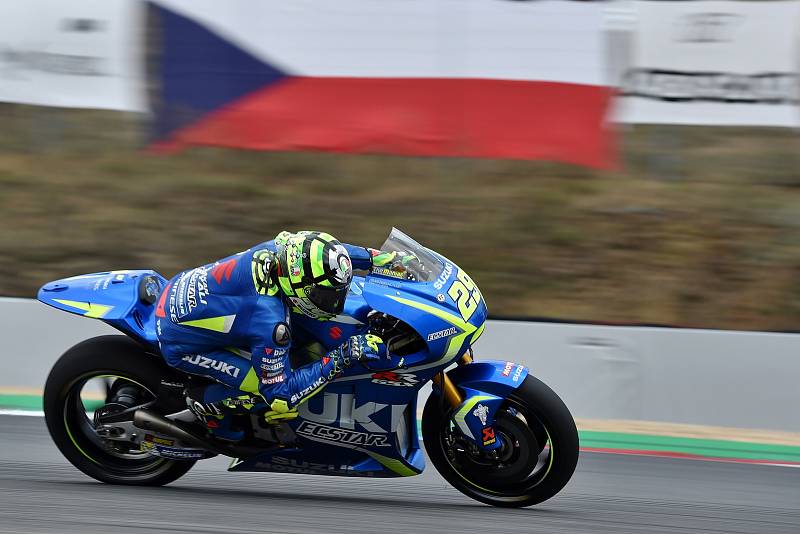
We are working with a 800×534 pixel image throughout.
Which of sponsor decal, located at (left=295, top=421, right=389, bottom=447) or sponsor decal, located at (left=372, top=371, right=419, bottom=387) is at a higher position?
sponsor decal, located at (left=372, top=371, right=419, bottom=387)

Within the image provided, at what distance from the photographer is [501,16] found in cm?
817

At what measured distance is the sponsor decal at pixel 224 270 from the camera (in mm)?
4703

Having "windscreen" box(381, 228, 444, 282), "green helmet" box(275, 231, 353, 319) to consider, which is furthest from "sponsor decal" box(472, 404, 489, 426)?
"green helmet" box(275, 231, 353, 319)

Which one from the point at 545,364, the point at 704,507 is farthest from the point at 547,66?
the point at 704,507

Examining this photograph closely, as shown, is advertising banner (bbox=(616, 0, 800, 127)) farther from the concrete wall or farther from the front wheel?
the front wheel

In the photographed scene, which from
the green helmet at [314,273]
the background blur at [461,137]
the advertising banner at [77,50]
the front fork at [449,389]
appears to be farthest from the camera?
the advertising banner at [77,50]

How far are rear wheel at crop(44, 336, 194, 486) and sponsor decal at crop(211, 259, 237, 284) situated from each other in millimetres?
633

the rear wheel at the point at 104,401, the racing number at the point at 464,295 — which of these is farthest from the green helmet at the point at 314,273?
the rear wheel at the point at 104,401

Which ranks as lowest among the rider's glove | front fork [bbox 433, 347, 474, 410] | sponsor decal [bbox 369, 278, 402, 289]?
front fork [bbox 433, 347, 474, 410]

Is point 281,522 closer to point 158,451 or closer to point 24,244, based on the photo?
point 158,451

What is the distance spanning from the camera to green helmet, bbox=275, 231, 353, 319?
4410 mm

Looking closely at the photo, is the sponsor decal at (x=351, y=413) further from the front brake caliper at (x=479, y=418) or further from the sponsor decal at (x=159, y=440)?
the sponsor decal at (x=159, y=440)

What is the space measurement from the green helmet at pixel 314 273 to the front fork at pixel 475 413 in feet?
2.33

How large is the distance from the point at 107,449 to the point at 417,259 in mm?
1840
